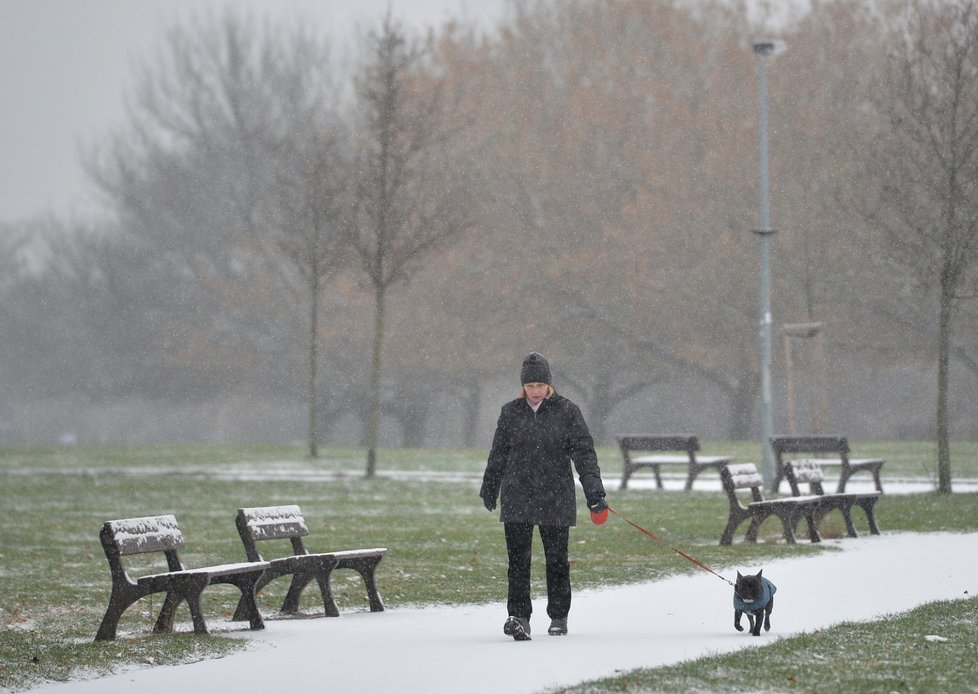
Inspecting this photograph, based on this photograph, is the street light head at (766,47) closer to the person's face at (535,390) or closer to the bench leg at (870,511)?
the bench leg at (870,511)

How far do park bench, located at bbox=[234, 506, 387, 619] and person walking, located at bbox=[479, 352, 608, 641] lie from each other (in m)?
1.59

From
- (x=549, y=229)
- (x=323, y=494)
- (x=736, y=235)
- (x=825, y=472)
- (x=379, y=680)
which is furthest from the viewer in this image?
(x=549, y=229)

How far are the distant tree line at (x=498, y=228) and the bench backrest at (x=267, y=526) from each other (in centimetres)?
1940

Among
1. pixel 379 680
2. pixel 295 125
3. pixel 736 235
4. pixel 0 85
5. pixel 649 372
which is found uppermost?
pixel 0 85

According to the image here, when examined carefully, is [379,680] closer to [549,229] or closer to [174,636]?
[174,636]

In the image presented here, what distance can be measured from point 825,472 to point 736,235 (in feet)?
55.2

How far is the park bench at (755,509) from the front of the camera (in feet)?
51.6

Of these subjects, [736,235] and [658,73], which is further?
[658,73]

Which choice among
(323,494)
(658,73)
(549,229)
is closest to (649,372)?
(549,229)

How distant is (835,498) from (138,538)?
27.2 ft

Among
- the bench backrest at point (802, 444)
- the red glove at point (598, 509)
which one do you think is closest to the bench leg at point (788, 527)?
the red glove at point (598, 509)

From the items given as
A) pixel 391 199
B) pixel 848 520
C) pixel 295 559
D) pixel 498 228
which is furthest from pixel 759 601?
pixel 498 228

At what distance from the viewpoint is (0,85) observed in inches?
4587

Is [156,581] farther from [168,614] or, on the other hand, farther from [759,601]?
[759,601]
